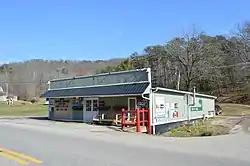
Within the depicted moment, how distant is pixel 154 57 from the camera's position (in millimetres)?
75688

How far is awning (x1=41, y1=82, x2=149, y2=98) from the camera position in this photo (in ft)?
89.3

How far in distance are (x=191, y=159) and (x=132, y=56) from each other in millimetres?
76647

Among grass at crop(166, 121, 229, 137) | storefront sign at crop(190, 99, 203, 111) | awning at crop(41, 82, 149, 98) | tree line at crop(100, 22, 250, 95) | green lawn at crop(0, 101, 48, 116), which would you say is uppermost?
tree line at crop(100, 22, 250, 95)

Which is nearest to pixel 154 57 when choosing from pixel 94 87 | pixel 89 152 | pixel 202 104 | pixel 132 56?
pixel 132 56

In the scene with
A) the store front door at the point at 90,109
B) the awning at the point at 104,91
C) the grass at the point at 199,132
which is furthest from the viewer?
the store front door at the point at 90,109

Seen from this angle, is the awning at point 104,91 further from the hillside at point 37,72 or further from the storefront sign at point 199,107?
the hillside at point 37,72

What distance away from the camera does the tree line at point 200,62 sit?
63.7 m

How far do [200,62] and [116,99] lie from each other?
36486mm

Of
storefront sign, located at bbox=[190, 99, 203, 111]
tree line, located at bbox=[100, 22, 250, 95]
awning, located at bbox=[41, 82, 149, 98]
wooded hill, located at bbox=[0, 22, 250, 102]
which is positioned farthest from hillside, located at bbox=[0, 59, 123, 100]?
awning, located at bbox=[41, 82, 149, 98]

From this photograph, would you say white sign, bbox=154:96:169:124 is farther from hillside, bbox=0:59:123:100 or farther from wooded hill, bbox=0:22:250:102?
hillside, bbox=0:59:123:100

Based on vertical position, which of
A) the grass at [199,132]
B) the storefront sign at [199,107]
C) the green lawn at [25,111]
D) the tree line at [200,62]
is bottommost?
the grass at [199,132]

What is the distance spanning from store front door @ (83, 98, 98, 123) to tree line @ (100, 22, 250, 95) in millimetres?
34012

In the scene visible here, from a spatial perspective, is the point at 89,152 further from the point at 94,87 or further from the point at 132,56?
the point at 132,56

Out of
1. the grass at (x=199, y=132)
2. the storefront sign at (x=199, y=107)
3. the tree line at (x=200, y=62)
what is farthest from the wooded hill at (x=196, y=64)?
the grass at (x=199, y=132)
